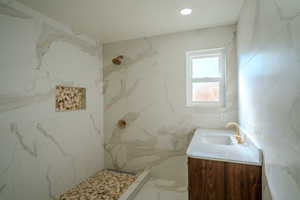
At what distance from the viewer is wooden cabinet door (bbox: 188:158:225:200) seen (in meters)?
1.20

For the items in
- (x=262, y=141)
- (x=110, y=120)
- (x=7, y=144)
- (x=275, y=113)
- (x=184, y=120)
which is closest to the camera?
(x=275, y=113)

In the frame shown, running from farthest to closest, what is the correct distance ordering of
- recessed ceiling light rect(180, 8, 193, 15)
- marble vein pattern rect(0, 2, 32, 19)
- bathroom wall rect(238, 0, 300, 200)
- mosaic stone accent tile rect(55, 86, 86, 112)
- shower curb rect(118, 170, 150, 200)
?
mosaic stone accent tile rect(55, 86, 86, 112), shower curb rect(118, 170, 150, 200), recessed ceiling light rect(180, 8, 193, 15), marble vein pattern rect(0, 2, 32, 19), bathroom wall rect(238, 0, 300, 200)

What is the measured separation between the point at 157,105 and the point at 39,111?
1618mm

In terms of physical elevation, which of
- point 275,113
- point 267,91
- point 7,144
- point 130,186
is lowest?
point 130,186

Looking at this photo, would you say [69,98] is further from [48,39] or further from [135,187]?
[135,187]

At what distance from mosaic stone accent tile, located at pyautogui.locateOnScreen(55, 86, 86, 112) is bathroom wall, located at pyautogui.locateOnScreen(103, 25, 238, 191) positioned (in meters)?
0.45

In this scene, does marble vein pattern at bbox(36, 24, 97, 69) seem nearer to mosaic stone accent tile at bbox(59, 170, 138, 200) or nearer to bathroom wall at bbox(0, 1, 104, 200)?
bathroom wall at bbox(0, 1, 104, 200)

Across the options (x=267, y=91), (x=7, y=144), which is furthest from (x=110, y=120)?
(x=267, y=91)

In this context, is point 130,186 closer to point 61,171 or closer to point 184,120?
point 61,171

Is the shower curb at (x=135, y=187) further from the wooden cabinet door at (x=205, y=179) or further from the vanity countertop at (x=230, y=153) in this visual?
the vanity countertop at (x=230, y=153)

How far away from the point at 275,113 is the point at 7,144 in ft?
7.53

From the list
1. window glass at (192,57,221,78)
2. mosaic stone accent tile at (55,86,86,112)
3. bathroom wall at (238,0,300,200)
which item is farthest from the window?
mosaic stone accent tile at (55,86,86,112)

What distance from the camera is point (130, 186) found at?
2.14 m

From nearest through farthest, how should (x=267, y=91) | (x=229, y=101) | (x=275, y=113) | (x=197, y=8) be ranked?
1. (x=275, y=113)
2. (x=267, y=91)
3. (x=197, y=8)
4. (x=229, y=101)
